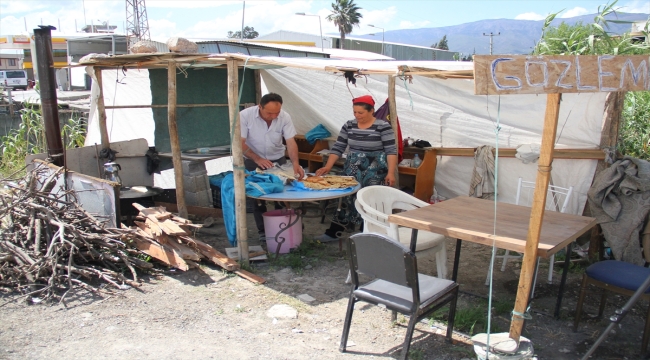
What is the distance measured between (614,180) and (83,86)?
23.4 metres

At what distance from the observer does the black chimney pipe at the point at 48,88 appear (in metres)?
6.33

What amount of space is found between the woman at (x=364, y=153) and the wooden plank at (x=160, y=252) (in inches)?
70.2

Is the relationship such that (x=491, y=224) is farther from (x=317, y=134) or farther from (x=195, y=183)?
(x=317, y=134)

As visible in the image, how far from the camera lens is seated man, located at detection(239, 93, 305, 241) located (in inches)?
235

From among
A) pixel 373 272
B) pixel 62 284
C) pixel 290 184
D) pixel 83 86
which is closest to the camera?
pixel 373 272

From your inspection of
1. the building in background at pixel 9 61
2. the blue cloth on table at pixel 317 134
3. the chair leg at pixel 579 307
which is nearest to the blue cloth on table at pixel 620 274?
the chair leg at pixel 579 307

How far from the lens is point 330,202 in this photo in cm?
733

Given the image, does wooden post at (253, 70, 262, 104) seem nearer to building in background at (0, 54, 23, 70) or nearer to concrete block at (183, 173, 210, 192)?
concrete block at (183, 173, 210, 192)

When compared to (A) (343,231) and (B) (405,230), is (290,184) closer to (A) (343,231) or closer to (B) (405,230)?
(A) (343,231)

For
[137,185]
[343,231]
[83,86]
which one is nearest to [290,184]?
[343,231]

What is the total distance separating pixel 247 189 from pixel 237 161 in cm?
33

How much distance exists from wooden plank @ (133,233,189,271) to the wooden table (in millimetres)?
2183

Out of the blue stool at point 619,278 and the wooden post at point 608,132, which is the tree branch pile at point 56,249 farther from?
the wooden post at point 608,132

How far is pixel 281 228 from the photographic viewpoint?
5.49 meters
